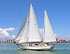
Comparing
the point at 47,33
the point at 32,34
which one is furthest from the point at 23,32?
the point at 47,33

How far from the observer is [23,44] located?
49.9m

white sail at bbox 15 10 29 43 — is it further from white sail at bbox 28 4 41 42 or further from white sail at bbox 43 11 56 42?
white sail at bbox 43 11 56 42

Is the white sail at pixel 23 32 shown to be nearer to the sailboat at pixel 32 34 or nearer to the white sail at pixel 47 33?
the sailboat at pixel 32 34

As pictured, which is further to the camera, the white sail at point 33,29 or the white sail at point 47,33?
the white sail at point 47,33

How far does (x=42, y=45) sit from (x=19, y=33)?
323 inches

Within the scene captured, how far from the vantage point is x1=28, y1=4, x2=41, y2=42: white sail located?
163 feet

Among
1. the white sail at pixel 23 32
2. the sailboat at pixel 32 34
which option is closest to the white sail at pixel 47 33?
the sailboat at pixel 32 34

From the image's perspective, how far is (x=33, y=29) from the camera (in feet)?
164

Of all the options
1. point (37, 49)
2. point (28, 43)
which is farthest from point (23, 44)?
point (37, 49)

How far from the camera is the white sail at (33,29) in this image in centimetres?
4966

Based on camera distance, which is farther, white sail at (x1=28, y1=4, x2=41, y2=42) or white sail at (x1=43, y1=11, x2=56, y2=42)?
white sail at (x1=43, y1=11, x2=56, y2=42)

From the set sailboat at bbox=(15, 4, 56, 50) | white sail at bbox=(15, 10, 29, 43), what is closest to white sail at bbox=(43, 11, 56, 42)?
sailboat at bbox=(15, 4, 56, 50)

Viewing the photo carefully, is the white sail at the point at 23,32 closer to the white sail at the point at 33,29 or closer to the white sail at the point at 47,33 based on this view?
the white sail at the point at 33,29

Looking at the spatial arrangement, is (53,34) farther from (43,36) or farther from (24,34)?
(24,34)
